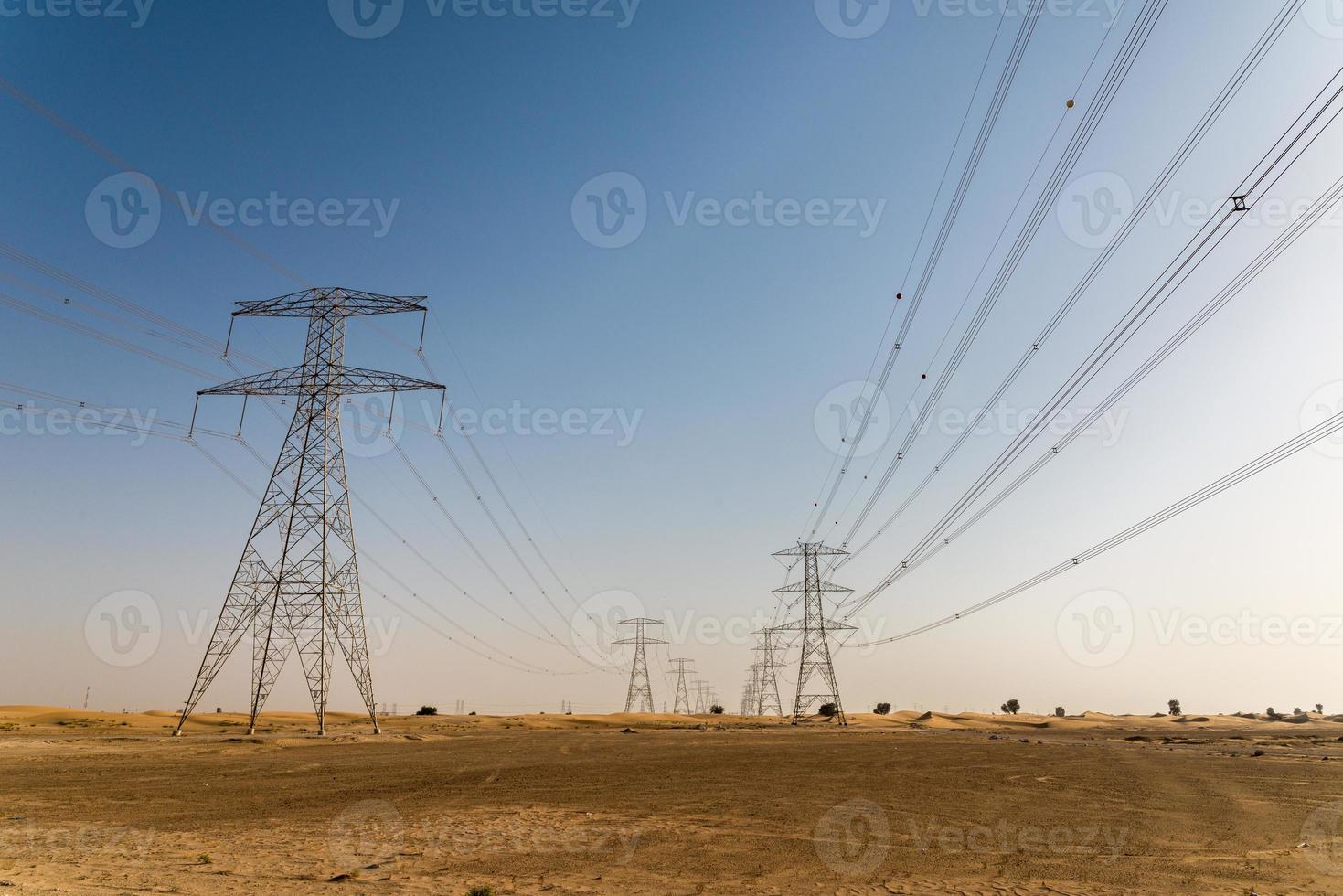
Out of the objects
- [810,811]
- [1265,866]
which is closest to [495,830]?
[810,811]

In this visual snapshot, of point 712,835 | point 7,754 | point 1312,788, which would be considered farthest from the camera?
point 7,754

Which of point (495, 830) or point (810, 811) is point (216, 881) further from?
point (810, 811)

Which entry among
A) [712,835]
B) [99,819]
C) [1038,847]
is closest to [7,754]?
[99,819]

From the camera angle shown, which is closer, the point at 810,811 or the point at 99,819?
the point at 99,819

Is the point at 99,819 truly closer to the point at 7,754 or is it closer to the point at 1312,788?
the point at 7,754

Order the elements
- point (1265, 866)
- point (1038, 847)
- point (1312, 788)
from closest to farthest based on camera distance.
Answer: point (1265, 866) → point (1038, 847) → point (1312, 788)

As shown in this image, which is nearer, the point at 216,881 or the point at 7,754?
the point at 216,881
